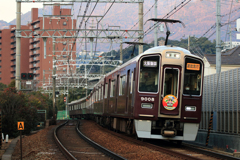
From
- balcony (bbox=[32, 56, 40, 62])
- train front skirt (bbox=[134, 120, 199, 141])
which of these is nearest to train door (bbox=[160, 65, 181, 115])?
train front skirt (bbox=[134, 120, 199, 141])

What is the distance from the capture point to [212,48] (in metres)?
55.1

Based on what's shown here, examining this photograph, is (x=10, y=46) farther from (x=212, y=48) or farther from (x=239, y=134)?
(x=239, y=134)

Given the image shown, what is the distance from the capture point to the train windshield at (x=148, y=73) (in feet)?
37.8

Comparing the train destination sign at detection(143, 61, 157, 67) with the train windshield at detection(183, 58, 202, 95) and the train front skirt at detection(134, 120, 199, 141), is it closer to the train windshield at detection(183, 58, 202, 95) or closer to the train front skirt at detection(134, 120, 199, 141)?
the train windshield at detection(183, 58, 202, 95)

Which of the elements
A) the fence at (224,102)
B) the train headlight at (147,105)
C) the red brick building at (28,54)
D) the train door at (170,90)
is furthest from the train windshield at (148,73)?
the red brick building at (28,54)

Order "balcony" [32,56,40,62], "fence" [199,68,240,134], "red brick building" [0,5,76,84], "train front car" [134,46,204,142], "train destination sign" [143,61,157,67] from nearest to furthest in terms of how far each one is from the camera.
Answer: "train front car" [134,46,204,142], "train destination sign" [143,61,157,67], "fence" [199,68,240,134], "red brick building" [0,5,76,84], "balcony" [32,56,40,62]

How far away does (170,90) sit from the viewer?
38.2 feet

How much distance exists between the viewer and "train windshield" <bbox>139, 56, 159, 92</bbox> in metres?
11.5

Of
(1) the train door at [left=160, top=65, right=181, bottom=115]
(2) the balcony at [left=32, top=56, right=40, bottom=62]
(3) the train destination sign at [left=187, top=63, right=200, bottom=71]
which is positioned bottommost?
(1) the train door at [left=160, top=65, right=181, bottom=115]

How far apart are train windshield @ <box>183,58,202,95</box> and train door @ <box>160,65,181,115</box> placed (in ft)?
1.01

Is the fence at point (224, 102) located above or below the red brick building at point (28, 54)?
below

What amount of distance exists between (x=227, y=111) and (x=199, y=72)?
239 centimetres

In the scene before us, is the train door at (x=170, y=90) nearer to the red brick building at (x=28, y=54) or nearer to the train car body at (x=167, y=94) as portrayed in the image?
the train car body at (x=167, y=94)

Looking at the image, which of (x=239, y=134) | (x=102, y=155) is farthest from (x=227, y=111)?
(x=102, y=155)
